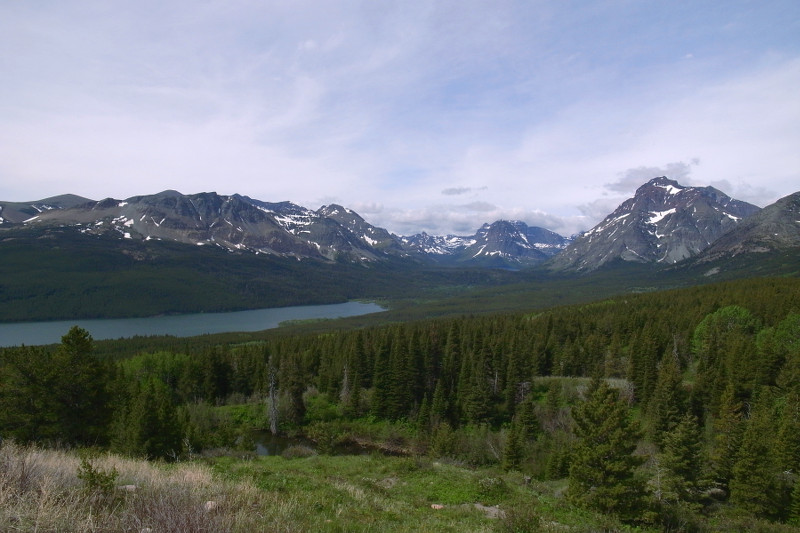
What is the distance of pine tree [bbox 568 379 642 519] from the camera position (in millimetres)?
20531

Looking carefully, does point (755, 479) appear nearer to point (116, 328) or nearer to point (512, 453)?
point (512, 453)

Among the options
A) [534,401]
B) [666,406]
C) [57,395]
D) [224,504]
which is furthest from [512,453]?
[57,395]

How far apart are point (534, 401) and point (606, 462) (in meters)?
38.2

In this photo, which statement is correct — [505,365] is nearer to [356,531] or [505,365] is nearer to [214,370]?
[214,370]

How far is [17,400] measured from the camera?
2394 centimetres

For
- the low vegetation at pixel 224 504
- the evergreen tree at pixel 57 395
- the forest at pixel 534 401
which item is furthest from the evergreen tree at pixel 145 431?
the low vegetation at pixel 224 504

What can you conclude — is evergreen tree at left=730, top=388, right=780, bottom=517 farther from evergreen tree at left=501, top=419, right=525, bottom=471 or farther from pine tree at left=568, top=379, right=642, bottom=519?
evergreen tree at left=501, top=419, right=525, bottom=471

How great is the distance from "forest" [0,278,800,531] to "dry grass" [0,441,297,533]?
15.4 metres

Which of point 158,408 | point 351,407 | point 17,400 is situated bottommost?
point 351,407

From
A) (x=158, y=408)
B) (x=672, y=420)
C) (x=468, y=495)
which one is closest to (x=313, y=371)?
(x=158, y=408)

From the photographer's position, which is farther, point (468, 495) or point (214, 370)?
point (214, 370)

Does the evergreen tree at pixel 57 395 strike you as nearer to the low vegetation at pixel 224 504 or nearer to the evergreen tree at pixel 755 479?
the low vegetation at pixel 224 504

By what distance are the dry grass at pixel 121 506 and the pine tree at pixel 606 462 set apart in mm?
17928

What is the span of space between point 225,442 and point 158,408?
15.0m
